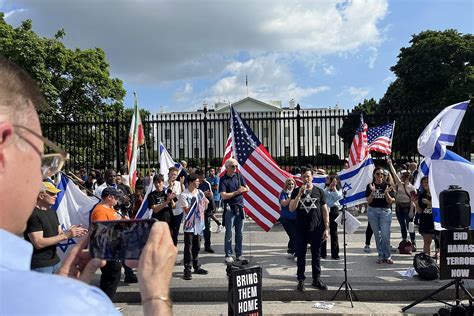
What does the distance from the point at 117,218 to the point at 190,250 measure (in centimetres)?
227

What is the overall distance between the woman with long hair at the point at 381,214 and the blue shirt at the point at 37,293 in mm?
8855

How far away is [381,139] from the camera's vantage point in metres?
14.4

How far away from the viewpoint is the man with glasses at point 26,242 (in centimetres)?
82

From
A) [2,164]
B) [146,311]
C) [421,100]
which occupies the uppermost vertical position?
[421,100]

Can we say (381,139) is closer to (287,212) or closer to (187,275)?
(287,212)

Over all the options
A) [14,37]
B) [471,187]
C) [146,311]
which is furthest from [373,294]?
[14,37]

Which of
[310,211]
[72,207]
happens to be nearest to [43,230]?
[72,207]

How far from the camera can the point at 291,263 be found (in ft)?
30.8

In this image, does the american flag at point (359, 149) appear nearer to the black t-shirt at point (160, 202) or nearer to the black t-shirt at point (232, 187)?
the black t-shirt at point (232, 187)

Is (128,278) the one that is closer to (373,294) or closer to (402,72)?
(373,294)


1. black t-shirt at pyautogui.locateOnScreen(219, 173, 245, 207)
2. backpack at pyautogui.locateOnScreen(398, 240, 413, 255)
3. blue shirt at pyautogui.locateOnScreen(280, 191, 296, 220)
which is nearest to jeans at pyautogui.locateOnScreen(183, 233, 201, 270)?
black t-shirt at pyautogui.locateOnScreen(219, 173, 245, 207)

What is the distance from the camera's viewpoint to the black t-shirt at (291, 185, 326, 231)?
25.0ft

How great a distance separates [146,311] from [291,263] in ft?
27.6

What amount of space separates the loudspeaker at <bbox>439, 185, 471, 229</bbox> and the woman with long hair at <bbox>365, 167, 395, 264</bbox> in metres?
2.43
